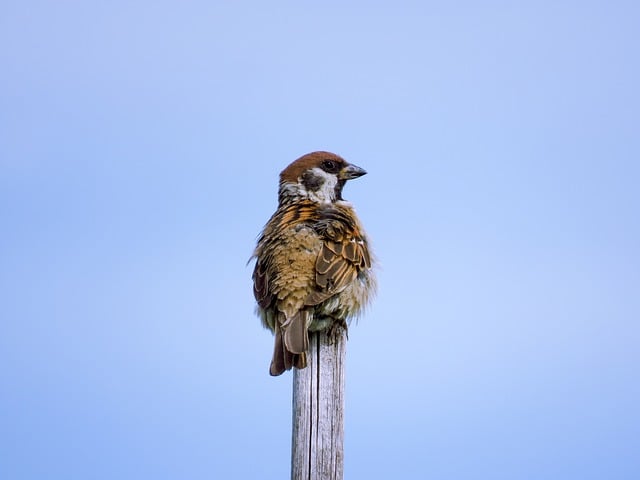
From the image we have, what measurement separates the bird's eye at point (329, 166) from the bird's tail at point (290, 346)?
6.58 feet

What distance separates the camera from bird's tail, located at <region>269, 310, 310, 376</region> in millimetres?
4938

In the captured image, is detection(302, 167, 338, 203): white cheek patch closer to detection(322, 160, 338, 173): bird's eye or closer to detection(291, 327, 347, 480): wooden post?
detection(322, 160, 338, 173): bird's eye

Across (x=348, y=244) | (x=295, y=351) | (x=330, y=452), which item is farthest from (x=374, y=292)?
(x=330, y=452)

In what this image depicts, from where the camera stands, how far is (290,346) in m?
5.00

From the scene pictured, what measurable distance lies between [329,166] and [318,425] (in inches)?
121

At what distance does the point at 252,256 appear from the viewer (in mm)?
6441

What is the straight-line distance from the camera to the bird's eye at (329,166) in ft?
23.4

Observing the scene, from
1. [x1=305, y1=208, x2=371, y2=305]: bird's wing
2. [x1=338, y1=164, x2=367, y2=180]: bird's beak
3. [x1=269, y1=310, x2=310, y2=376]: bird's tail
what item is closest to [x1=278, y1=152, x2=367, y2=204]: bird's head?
[x1=338, y1=164, x2=367, y2=180]: bird's beak

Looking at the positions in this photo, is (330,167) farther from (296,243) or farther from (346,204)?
(296,243)

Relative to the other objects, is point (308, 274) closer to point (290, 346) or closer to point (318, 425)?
point (290, 346)

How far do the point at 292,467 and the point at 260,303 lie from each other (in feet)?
5.07

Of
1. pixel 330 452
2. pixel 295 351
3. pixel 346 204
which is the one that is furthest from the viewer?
pixel 346 204

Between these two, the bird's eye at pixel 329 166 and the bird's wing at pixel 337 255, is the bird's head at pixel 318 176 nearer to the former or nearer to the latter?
the bird's eye at pixel 329 166

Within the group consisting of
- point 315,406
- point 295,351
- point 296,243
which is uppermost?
point 296,243
